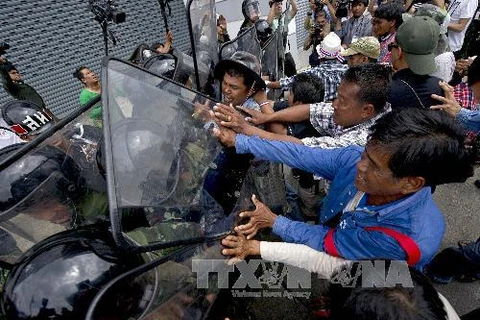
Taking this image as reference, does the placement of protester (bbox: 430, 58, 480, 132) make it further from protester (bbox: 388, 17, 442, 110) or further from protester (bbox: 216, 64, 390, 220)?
protester (bbox: 216, 64, 390, 220)

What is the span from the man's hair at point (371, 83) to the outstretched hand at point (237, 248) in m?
1.09

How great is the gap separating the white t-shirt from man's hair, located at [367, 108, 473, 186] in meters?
4.33

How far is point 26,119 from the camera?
297 centimetres

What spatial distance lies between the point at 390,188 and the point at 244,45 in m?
2.08

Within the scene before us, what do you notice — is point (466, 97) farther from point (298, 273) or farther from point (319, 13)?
point (319, 13)

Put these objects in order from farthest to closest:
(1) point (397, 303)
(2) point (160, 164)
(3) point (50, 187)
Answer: (3) point (50, 187)
(2) point (160, 164)
(1) point (397, 303)

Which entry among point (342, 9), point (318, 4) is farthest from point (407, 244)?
point (318, 4)

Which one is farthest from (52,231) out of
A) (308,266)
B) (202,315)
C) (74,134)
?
(308,266)

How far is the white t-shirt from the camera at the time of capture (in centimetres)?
464

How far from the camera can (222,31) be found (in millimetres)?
5988

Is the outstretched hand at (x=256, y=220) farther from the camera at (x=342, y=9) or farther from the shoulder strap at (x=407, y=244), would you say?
the camera at (x=342, y=9)

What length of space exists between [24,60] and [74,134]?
6008 millimetres

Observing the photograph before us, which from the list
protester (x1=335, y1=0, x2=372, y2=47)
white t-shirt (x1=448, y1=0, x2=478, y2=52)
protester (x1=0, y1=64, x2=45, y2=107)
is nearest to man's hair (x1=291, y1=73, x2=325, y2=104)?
protester (x1=335, y1=0, x2=372, y2=47)

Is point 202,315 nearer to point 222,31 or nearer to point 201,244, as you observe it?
point 201,244
